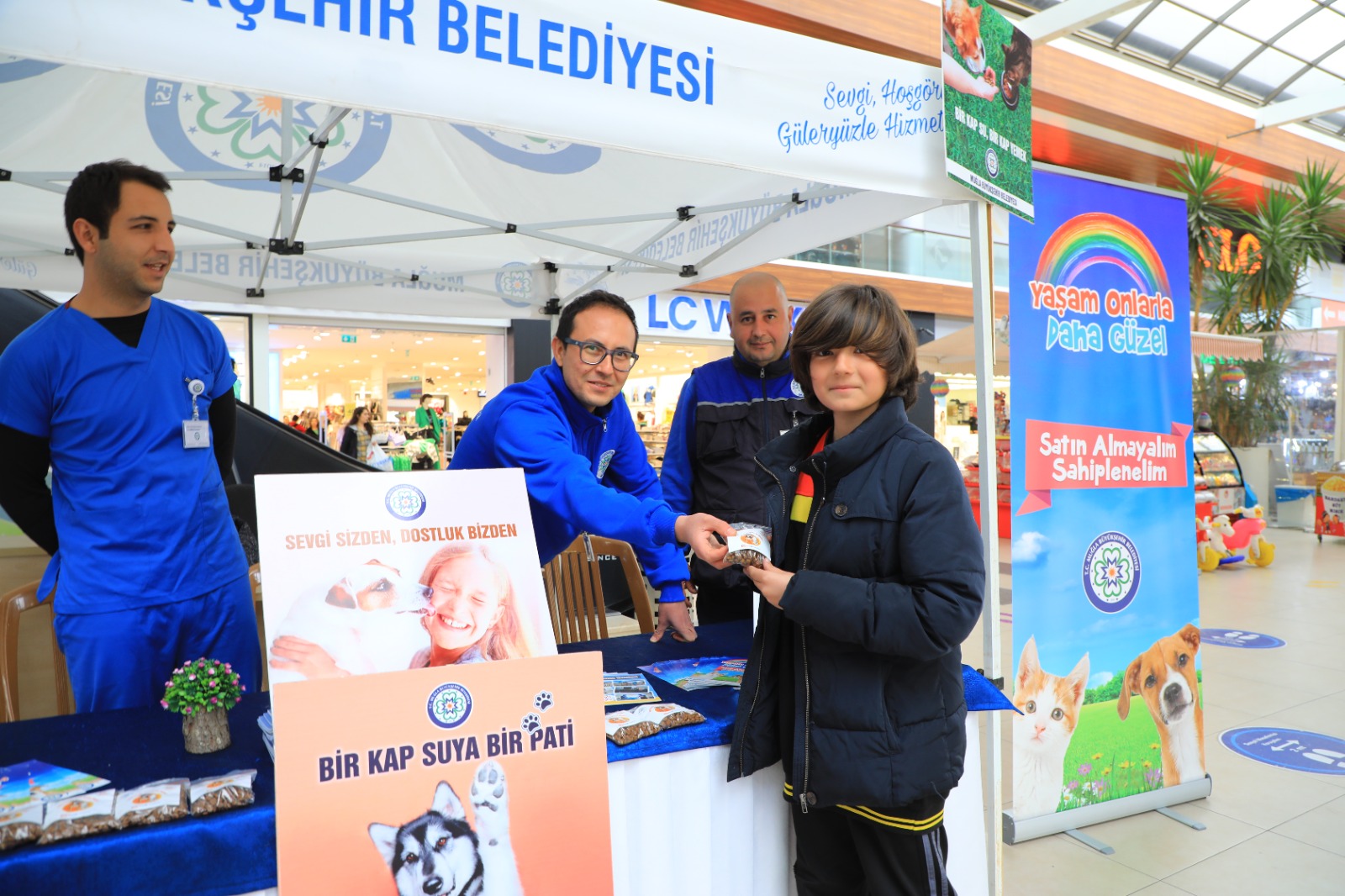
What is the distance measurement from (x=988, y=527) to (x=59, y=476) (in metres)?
2.29

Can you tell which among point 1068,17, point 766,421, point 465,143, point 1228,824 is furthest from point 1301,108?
point 766,421

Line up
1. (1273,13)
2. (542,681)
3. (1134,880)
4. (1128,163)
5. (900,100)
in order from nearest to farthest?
(542,681)
(900,100)
(1134,880)
(1273,13)
(1128,163)

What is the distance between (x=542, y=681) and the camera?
1296mm

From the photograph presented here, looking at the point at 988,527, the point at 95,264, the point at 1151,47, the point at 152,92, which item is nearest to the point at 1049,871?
the point at 988,527

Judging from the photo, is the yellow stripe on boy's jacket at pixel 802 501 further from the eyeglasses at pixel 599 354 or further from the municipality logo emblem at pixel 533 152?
the municipality logo emblem at pixel 533 152

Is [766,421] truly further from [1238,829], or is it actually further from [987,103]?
[1238,829]

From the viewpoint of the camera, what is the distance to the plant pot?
1381 millimetres

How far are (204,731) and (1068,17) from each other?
31.3 ft

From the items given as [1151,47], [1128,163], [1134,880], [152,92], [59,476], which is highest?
[1151,47]

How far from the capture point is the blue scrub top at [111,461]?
178 cm

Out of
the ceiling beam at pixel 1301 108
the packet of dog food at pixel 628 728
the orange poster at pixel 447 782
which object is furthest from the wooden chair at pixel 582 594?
the ceiling beam at pixel 1301 108

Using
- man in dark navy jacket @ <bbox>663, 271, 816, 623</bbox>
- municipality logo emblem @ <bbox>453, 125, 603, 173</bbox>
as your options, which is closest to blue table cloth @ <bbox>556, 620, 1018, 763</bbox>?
man in dark navy jacket @ <bbox>663, 271, 816, 623</bbox>

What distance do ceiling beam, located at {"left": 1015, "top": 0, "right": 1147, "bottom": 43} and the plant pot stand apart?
8.76 meters

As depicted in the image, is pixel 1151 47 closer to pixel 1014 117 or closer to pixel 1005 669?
pixel 1005 669
